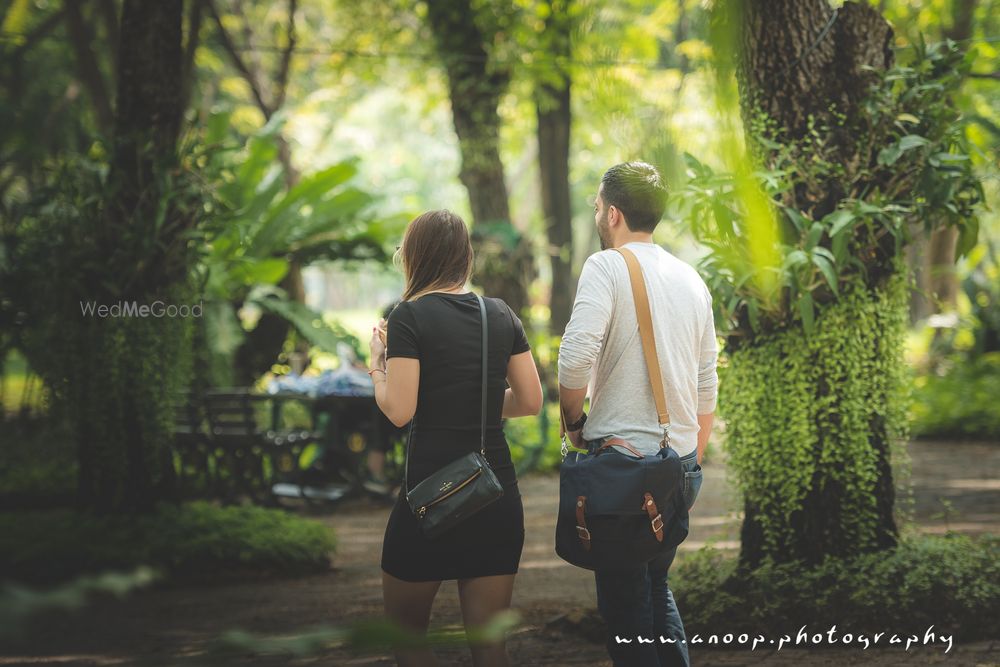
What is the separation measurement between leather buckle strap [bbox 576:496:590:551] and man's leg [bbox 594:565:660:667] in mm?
126

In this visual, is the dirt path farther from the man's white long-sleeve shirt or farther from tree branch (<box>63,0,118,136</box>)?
tree branch (<box>63,0,118,136</box>)

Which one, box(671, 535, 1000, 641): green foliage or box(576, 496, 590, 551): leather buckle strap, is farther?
box(671, 535, 1000, 641): green foliage

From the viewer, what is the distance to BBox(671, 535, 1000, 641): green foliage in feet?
14.6

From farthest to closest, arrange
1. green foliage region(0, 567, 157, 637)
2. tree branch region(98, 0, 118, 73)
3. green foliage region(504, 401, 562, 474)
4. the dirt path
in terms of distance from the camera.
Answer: tree branch region(98, 0, 118, 73) < green foliage region(504, 401, 562, 474) < the dirt path < green foliage region(0, 567, 157, 637)

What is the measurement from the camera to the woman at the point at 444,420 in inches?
117

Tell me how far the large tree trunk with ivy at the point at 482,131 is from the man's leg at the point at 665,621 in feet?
29.9

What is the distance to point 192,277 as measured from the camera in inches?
266

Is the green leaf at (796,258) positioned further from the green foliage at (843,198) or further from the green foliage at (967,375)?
the green foliage at (967,375)

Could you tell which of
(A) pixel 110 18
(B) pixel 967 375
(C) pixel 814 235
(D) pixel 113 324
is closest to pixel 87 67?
(A) pixel 110 18

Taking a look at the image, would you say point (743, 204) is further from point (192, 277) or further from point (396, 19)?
point (396, 19)

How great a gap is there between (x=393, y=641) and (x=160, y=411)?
20.3ft

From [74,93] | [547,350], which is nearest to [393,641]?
[547,350]

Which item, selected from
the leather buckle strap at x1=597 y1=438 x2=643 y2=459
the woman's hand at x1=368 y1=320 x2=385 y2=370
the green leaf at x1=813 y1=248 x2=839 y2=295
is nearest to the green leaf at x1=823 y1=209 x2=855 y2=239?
the green leaf at x1=813 y1=248 x2=839 y2=295

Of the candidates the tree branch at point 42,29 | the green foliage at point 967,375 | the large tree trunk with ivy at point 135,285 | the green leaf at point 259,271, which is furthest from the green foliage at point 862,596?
the tree branch at point 42,29
